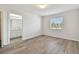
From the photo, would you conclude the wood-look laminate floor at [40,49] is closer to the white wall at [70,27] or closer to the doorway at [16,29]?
the doorway at [16,29]

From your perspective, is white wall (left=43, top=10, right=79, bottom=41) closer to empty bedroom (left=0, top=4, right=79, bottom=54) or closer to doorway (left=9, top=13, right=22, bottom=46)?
empty bedroom (left=0, top=4, right=79, bottom=54)

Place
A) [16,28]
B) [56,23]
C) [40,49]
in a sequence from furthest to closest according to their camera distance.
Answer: [56,23] < [16,28] < [40,49]

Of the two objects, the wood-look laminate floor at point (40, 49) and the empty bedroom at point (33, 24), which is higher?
the empty bedroom at point (33, 24)

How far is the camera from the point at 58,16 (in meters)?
5.43

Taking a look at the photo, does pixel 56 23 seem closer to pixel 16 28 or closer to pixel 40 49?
pixel 16 28

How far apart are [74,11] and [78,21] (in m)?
0.57

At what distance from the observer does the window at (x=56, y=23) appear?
5281mm

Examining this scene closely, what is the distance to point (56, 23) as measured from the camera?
18.4 ft

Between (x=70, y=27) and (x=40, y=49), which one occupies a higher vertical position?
(x=70, y=27)

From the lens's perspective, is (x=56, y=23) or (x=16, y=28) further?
(x=56, y=23)

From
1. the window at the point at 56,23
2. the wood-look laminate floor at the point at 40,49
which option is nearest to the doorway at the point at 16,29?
the wood-look laminate floor at the point at 40,49

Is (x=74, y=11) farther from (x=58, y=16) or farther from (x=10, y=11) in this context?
(x=10, y=11)

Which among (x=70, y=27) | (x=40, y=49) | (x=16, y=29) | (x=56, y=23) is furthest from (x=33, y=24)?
(x=40, y=49)
